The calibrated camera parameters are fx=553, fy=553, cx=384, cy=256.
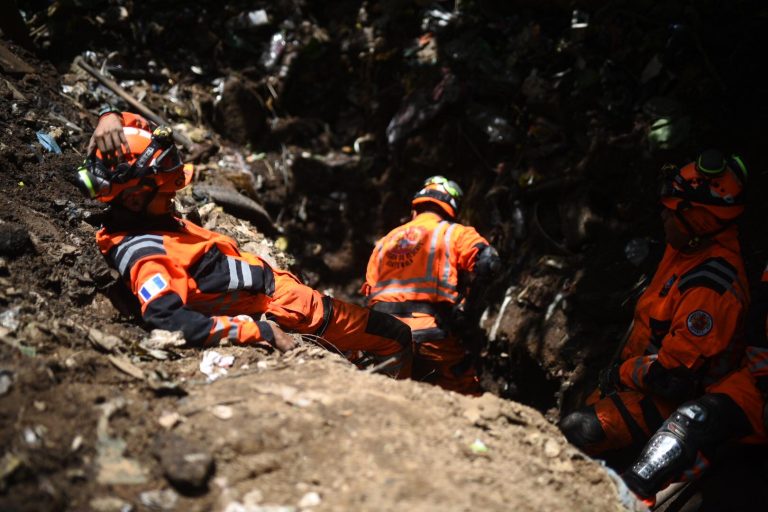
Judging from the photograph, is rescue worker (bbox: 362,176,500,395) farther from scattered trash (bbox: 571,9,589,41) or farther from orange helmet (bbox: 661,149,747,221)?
scattered trash (bbox: 571,9,589,41)

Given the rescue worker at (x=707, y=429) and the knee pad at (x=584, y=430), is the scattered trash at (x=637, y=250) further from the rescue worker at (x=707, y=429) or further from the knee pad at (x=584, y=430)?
the knee pad at (x=584, y=430)

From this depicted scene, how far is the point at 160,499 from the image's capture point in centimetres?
196

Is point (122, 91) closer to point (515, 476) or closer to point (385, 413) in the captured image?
point (385, 413)

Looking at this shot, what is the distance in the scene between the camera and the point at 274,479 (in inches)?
83.0

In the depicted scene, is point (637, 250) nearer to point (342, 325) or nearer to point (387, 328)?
point (387, 328)

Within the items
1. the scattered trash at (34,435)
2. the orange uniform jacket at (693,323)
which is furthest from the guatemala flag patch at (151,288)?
the orange uniform jacket at (693,323)

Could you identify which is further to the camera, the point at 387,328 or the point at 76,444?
the point at 387,328

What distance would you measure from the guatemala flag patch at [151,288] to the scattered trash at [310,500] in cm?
152

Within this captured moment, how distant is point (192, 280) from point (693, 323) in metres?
2.91

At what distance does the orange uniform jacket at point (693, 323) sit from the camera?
3111 millimetres

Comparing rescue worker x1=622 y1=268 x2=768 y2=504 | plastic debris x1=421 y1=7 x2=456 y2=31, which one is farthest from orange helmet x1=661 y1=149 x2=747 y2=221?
plastic debris x1=421 y1=7 x2=456 y2=31

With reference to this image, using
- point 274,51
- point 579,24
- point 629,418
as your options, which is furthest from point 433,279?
point 274,51

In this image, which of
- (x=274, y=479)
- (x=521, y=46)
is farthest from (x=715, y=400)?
(x=521, y=46)

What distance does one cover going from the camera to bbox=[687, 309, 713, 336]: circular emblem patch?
122 inches
